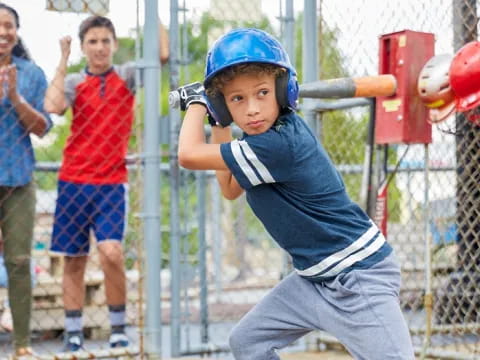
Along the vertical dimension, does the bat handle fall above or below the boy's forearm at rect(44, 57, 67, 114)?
below

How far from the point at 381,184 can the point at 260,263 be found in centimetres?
750

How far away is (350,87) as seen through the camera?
12.9 ft

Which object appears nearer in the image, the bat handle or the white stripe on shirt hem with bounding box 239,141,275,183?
the white stripe on shirt hem with bounding box 239,141,275,183

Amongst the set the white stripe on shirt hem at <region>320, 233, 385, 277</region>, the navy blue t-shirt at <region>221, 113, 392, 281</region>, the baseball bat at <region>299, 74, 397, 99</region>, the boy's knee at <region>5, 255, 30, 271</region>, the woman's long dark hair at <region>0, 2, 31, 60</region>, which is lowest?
the boy's knee at <region>5, 255, 30, 271</region>

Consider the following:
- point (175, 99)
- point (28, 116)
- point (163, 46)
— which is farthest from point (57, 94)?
point (175, 99)

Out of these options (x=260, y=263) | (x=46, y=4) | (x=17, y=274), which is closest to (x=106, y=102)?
(x=46, y=4)

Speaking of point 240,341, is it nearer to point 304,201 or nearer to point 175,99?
point 304,201

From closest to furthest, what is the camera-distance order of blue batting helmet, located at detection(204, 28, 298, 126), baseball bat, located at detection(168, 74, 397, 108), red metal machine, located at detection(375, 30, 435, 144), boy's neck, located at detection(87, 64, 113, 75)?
blue batting helmet, located at detection(204, 28, 298, 126) < baseball bat, located at detection(168, 74, 397, 108) < red metal machine, located at detection(375, 30, 435, 144) < boy's neck, located at detection(87, 64, 113, 75)

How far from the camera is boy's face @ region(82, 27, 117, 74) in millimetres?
5223

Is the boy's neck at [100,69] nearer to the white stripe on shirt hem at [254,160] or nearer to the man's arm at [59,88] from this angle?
the man's arm at [59,88]

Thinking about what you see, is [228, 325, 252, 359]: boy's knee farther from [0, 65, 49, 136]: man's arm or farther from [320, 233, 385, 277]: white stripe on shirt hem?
[0, 65, 49, 136]: man's arm

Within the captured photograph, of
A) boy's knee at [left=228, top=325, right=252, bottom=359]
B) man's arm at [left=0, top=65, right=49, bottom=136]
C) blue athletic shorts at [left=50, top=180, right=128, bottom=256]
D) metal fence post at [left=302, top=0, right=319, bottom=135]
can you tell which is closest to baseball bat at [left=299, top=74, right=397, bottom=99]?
boy's knee at [left=228, top=325, right=252, bottom=359]

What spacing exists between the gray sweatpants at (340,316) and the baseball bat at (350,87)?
2.92 feet

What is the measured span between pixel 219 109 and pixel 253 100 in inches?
5.6
